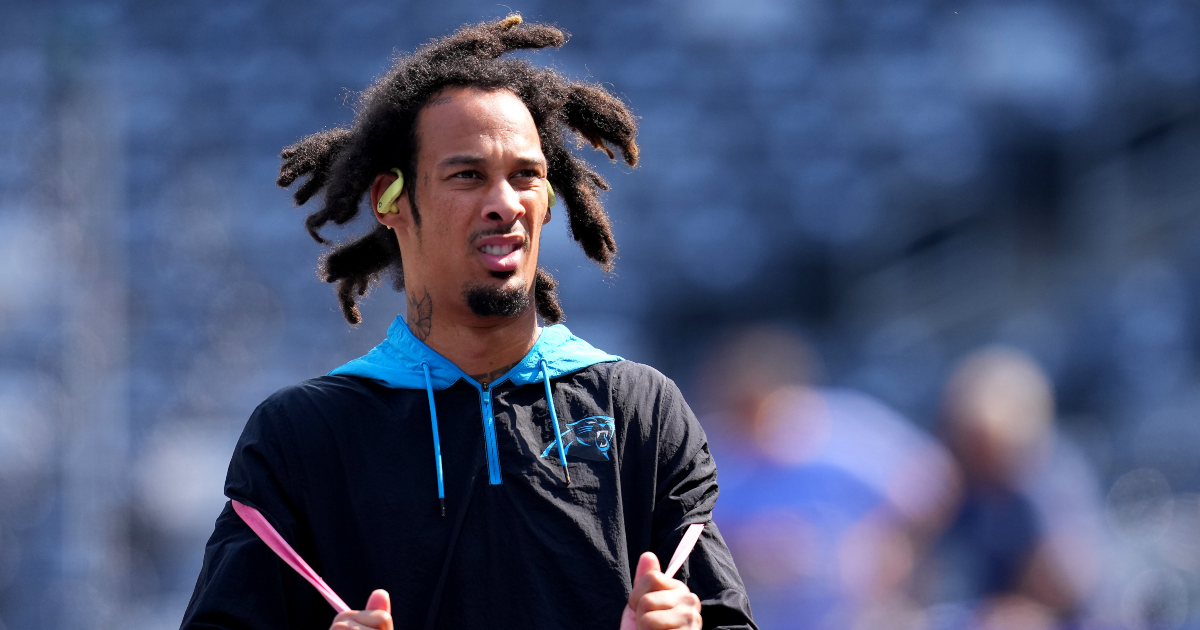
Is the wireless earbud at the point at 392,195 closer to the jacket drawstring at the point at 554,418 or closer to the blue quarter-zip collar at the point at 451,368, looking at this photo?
the blue quarter-zip collar at the point at 451,368

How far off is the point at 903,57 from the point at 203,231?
158 inches

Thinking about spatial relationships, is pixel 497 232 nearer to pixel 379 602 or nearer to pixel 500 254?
pixel 500 254

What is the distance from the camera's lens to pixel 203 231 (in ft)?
21.7

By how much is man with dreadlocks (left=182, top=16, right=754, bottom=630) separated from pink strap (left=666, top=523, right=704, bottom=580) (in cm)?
1

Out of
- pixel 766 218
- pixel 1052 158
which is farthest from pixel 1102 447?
pixel 766 218

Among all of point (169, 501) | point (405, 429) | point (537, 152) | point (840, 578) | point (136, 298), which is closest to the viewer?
point (405, 429)

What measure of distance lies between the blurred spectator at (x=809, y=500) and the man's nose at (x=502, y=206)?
1808mm

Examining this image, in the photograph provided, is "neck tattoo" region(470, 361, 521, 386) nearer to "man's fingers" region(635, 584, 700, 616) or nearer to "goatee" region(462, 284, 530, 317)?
"goatee" region(462, 284, 530, 317)

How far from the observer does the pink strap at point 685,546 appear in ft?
5.65

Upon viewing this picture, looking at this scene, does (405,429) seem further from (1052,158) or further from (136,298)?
(1052,158)

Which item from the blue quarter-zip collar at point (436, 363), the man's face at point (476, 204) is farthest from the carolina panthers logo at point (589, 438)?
the man's face at point (476, 204)

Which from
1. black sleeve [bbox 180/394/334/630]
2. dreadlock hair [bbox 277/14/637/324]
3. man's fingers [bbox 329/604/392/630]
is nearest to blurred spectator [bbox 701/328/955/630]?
dreadlock hair [bbox 277/14/637/324]

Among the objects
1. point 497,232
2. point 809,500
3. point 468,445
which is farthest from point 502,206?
point 809,500

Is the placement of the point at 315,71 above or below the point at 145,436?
above
